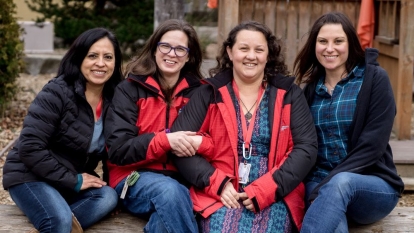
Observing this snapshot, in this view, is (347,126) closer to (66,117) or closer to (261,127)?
(261,127)

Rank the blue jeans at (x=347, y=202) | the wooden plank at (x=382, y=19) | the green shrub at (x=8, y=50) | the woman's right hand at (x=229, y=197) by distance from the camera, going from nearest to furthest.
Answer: the blue jeans at (x=347, y=202) → the woman's right hand at (x=229, y=197) → the wooden plank at (x=382, y=19) → the green shrub at (x=8, y=50)

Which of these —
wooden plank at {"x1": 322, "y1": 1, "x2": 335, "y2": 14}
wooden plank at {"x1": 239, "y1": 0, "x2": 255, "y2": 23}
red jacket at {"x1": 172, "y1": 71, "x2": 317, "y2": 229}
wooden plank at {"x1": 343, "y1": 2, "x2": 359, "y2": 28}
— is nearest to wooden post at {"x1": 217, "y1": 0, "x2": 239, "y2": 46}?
wooden plank at {"x1": 239, "y1": 0, "x2": 255, "y2": 23}

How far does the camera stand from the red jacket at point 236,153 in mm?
3805

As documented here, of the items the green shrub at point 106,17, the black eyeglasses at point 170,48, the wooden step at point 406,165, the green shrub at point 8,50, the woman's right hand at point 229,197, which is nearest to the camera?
the woman's right hand at point 229,197

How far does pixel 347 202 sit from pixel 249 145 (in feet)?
2.08

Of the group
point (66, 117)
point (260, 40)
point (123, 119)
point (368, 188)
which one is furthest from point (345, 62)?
point (66, 117)

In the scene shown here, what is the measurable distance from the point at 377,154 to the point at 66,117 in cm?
175

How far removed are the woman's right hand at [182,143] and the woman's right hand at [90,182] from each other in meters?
0.49

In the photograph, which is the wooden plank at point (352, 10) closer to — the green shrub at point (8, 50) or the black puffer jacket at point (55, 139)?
the green shrub at point (8, 50)

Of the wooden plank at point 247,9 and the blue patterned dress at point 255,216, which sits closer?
the blue patterned dress at point 255,216

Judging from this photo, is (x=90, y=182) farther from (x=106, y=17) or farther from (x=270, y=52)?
(x=106, y=17)

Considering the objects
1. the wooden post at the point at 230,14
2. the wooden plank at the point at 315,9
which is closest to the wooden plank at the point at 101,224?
the wooden post at the point at 230,14

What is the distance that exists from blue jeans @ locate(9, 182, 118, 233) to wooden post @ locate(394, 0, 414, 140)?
3.47 meters

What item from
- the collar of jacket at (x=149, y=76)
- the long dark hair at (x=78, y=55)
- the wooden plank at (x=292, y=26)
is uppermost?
the wooden plank at (x=292, y=26)
